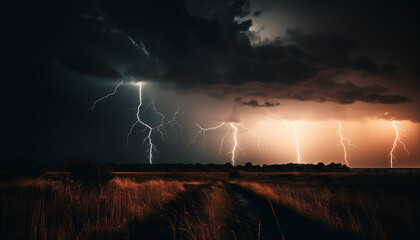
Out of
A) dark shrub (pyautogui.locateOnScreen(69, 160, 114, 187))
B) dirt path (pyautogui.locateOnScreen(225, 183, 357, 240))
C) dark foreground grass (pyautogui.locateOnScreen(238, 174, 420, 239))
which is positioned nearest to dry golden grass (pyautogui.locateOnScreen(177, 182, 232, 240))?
dirt path (pyautogui.locateOnScreen(225, 183, 357, 240))

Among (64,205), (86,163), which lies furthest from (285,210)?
(86,163)

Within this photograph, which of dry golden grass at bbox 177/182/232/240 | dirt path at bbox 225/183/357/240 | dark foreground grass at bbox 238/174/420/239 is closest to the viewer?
dry golden grass at bbox 177/182/232/240

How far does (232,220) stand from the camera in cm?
816

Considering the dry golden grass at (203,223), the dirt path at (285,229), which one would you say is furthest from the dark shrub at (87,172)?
the dirt path at (285,229)

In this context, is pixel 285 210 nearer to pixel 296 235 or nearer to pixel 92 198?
pixel 296 235

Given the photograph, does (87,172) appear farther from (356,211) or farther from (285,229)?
(356,211)

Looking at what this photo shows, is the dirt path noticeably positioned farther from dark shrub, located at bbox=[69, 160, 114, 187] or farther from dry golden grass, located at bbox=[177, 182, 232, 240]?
dark shrub, located at bbox=[69, 160, 114, 187]

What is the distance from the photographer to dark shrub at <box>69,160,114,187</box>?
14.7 meters

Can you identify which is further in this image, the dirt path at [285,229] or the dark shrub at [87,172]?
the dark shrub at [87,172]

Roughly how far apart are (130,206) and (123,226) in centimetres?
190

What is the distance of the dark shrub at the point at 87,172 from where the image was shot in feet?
48.1

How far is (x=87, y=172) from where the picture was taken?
1485 cm

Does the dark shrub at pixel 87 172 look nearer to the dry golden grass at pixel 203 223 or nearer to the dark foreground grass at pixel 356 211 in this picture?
the dry golden grass at pixel 203 223

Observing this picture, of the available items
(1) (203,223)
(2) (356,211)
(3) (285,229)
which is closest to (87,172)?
(1) (203,223)
